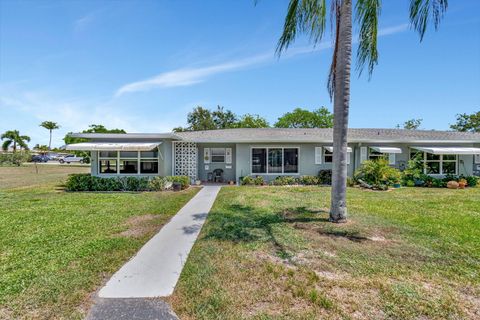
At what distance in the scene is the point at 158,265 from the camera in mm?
5066

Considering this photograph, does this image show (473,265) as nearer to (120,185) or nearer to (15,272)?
(15,272)

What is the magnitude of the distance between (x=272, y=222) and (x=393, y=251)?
3427 mm

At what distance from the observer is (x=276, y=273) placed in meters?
4.59

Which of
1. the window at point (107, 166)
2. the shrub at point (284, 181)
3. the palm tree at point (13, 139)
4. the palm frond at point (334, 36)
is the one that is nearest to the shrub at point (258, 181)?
the shrub at point (284, 181)

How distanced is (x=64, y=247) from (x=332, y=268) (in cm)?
622

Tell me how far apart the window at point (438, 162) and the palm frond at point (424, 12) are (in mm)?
14854

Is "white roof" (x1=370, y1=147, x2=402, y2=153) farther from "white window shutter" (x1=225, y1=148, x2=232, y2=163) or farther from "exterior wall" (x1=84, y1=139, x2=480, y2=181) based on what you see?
"white window shutter" (x1=225, y1=148, x2=232, y2=163)

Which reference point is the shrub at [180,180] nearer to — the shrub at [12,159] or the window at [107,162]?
the window at [107,162]

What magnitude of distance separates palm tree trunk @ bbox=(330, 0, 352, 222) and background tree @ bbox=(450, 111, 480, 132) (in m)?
56.6

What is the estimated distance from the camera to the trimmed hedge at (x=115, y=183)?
15195mm

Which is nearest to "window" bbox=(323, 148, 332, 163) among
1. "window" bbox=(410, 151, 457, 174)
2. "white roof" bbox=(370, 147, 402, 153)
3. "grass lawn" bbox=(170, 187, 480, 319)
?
"white roof" bbox=(370, 147, 402, 153)

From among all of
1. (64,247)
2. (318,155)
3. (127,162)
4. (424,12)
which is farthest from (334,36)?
(127,162)

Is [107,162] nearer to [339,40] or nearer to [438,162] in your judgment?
[339,40]

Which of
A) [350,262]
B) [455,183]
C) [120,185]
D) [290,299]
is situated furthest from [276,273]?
[455,183]
